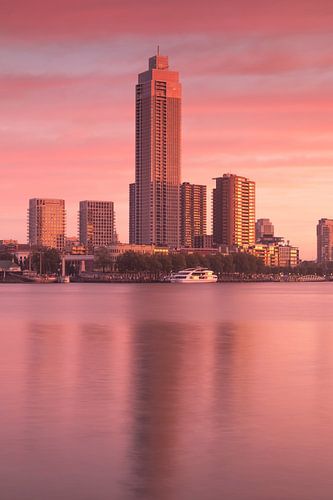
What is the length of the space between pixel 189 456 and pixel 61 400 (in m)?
8.64

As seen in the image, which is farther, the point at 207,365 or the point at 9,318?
the point at 9,318

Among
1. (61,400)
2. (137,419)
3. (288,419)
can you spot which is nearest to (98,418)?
(137,419)

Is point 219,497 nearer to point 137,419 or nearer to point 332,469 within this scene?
point 332,469

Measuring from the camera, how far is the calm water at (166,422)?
1562cm

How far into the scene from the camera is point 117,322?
69.2m

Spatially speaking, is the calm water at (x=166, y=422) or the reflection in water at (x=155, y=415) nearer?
the calm water at (x=166, y=422)

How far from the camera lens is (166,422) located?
21.5 metres

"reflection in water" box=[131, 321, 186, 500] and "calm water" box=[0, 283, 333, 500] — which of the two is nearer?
"calm water" box=[0, 283, 333, 500]

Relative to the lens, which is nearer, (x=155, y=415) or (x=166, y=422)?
(x=166, y=422)

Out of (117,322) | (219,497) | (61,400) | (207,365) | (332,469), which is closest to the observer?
(219,497)

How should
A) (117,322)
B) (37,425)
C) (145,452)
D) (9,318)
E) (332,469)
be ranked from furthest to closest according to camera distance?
1. (9,318)
2. (117,322)
3. (37,425)
4. (145,452)
5. (332,469)

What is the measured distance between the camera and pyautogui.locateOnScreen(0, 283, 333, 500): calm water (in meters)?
15.6

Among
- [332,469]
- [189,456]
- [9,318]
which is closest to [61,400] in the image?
[189,456]

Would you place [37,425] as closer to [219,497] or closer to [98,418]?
[98,418]
